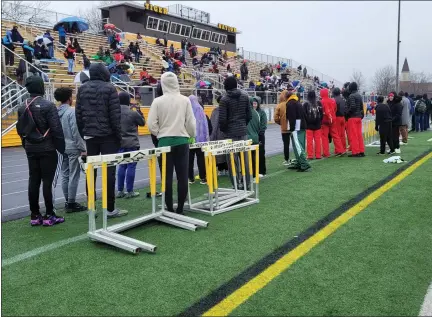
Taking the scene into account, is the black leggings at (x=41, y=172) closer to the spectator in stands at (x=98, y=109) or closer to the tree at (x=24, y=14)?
the spectator in stands at (x=98, y=109)

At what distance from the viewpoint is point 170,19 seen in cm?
4047

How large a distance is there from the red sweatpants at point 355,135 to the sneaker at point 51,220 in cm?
826

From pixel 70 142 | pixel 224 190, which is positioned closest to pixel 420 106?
pixel 224 190

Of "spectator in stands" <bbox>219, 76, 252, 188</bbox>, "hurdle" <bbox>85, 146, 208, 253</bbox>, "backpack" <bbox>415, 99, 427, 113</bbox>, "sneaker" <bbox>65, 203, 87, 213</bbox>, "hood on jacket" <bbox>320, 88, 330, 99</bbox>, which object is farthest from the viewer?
"backpack" <bbox>415, 99, 427, 113</bbox>

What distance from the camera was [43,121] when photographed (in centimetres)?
520

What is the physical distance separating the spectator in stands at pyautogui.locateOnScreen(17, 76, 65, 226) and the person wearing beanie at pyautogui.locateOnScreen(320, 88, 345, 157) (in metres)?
7.65

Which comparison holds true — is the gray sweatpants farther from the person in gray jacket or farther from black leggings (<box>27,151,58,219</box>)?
black leggings (<box>27,151,58,219</box>)

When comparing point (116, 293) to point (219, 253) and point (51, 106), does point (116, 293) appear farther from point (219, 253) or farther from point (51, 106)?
point (51, 106)

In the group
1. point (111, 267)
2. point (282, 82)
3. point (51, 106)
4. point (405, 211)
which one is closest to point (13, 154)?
point (51, 106)

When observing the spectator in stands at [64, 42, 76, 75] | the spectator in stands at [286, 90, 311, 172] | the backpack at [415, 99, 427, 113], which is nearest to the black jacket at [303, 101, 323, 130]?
the spectator in stands at [286, 90, 311, 172]

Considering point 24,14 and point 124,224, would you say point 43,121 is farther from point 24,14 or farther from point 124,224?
point 24,14

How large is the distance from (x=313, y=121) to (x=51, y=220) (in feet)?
23.7

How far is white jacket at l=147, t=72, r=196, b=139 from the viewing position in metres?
5.38

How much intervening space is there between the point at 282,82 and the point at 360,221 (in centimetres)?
3390
